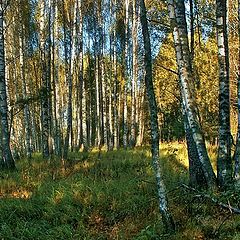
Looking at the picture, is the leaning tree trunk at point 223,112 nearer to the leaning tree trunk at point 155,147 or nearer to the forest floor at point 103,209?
the forest floor at point 103,209

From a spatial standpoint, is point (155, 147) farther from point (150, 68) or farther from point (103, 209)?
point (103, 209)

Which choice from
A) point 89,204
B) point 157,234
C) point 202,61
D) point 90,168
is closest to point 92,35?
point 202,61

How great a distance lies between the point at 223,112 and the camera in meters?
7.17

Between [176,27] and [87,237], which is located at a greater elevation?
[176,27]

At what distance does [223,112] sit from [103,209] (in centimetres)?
306

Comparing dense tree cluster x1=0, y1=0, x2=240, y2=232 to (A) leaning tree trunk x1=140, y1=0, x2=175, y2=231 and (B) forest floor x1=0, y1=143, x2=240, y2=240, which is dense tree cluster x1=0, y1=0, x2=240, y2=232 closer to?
(A) leaning tree trunk x1=140, y1=0, x2=175, y2=231

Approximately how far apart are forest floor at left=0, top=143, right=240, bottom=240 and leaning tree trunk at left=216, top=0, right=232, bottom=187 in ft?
2.34

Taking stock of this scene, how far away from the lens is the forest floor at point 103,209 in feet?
19.5

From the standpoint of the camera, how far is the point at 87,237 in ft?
20.4

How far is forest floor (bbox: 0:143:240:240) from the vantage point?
5930 mm

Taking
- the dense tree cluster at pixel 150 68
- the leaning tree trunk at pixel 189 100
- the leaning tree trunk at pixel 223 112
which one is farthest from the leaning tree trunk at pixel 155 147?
the leaning tree trunk at pixel 223 112

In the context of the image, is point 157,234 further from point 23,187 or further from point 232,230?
point 23,187

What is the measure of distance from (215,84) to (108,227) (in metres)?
14.4

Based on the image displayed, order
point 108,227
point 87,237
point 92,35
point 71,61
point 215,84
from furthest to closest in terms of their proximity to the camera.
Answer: point 92,35 < point 215,84 < point 71,61 < point 108,227 < point 87,237
